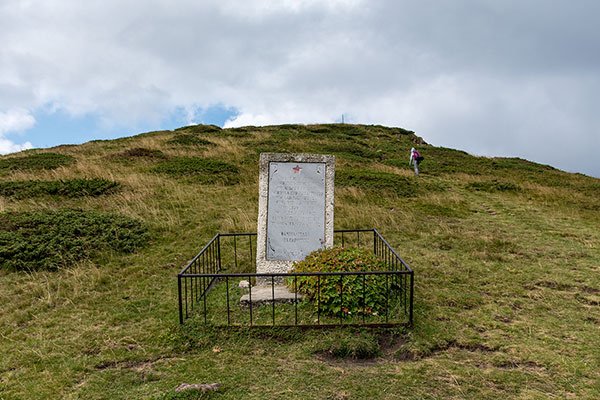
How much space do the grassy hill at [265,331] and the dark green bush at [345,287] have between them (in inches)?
21.6

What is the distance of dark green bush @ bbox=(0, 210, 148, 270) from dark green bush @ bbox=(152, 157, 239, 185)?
5.80 m

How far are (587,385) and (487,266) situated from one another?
4.57 metres

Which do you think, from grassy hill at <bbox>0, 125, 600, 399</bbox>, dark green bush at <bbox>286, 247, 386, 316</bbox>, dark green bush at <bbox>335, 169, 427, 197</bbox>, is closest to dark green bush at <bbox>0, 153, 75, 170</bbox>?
grassy hill at <bbox>0, 125, 600, 399</bbox>

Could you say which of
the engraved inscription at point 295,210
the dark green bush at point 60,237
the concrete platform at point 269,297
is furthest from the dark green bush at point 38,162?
the concrete platform at point 269,297

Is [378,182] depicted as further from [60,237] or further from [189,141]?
[189,141]

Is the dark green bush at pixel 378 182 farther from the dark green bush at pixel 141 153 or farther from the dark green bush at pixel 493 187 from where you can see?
the dark green bush at pixel 141 153

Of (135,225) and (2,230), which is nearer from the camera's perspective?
(2,230)

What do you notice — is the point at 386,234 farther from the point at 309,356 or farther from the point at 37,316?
the point at 37,316

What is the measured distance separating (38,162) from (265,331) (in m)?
17.7

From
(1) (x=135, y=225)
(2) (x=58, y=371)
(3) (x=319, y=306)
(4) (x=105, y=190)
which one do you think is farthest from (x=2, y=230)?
(3) (x=319, y=306)

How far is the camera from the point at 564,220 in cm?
1306

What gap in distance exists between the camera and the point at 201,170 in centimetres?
1688

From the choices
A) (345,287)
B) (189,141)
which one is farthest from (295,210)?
(189,141)

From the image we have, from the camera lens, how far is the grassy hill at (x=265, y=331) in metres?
3.95
